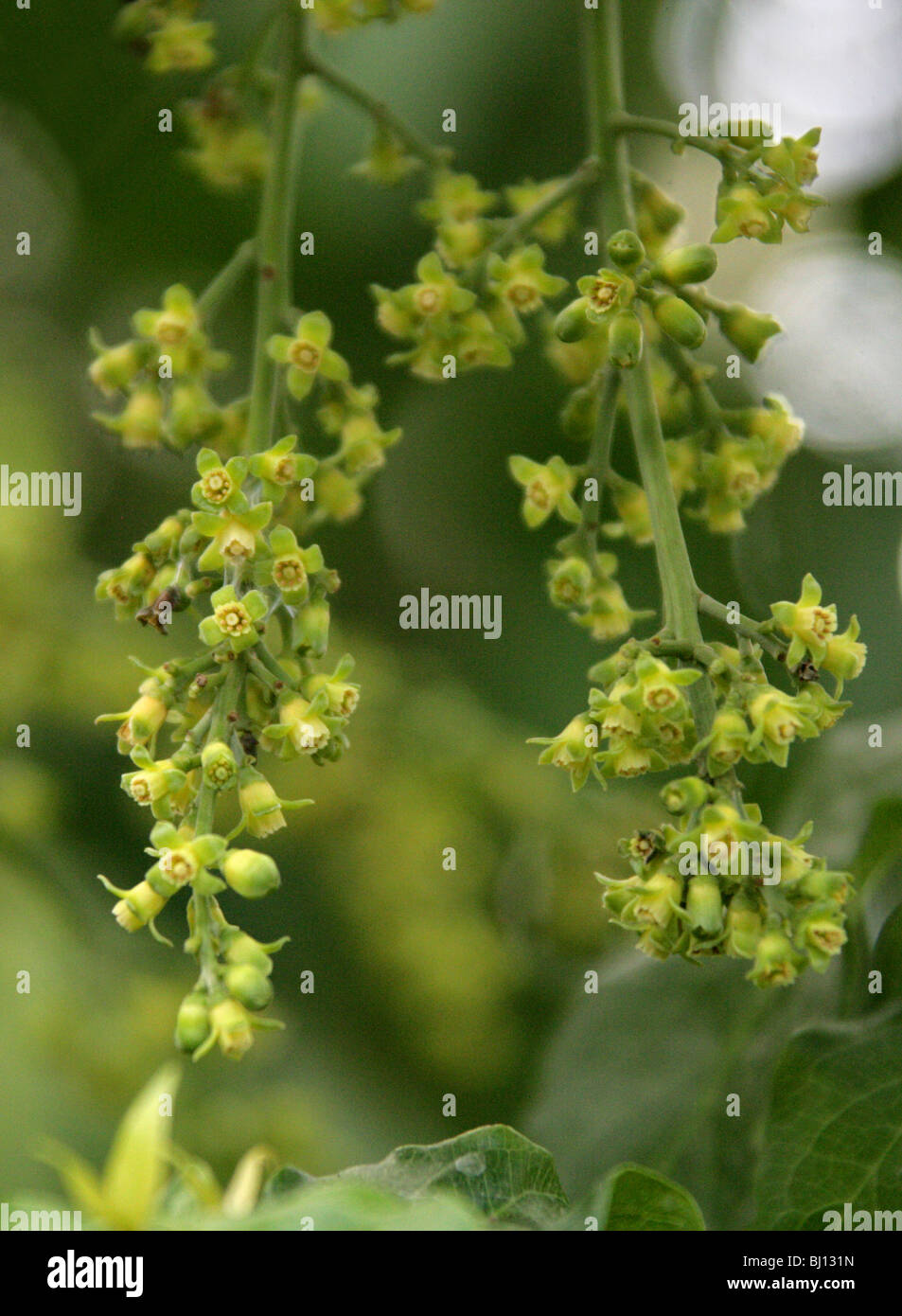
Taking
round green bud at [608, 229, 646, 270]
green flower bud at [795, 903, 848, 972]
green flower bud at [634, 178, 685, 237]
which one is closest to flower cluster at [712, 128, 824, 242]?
round green bud at [608, 229, 646, 270]

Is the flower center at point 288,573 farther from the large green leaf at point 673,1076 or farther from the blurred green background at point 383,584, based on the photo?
the blurred green background at point 383,584

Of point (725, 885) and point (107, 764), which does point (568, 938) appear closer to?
point (107, 764)

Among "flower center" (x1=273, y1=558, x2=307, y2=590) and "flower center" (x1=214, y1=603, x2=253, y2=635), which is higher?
"flower center" (x1=273, y1=558, x2=307, y2=590)

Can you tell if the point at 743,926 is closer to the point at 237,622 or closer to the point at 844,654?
the point at 844,654

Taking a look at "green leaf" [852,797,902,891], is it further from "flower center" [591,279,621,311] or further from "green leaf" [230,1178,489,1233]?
"green leaf" [230,1178,489,1233]

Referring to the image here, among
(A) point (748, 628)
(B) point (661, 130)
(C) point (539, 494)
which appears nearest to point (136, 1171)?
(A) point (748, 628)

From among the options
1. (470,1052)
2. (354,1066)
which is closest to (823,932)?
(470,1052)
